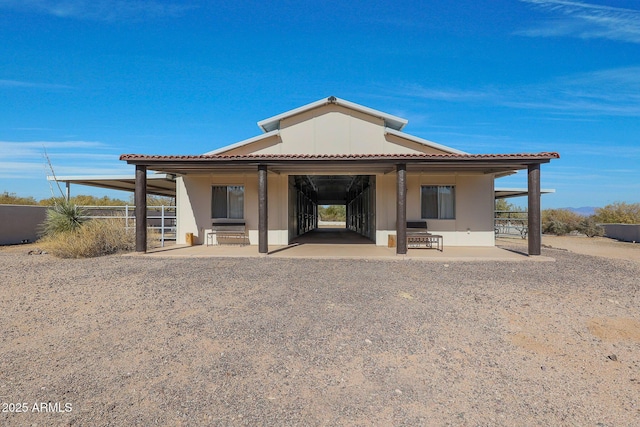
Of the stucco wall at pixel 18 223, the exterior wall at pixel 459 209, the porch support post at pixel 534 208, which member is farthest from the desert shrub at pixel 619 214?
the stucco wall at pixel 18 223

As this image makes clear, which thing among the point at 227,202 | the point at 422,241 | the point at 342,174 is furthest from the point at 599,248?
the point at 227,202

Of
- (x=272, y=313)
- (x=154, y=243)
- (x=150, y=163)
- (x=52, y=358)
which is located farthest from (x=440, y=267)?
(x=154, y=243)

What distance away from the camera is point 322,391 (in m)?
3.27

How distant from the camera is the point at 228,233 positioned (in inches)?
546

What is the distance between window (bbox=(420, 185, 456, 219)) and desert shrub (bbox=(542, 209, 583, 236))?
1614cm

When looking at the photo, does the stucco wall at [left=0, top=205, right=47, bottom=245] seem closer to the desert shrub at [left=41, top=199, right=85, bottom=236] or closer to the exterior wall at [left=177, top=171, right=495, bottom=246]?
the desert shrub at [left=41, top=199, right=85, bottom=236]

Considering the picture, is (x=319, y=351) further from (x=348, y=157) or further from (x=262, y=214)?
(x=348, y=157)

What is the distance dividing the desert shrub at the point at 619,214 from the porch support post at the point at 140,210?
31038mm

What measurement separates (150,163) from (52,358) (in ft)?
28.1

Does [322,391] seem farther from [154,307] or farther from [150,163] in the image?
[150,163]

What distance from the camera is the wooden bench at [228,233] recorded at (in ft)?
45.6

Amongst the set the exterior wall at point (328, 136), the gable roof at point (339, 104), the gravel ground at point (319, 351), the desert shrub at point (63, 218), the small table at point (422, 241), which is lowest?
the gravel ground at point (319, 351)

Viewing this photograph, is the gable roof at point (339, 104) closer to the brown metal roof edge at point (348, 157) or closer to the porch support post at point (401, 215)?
the brown metal roof edge at point (348, 157)

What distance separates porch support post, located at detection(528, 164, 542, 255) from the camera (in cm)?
1080
